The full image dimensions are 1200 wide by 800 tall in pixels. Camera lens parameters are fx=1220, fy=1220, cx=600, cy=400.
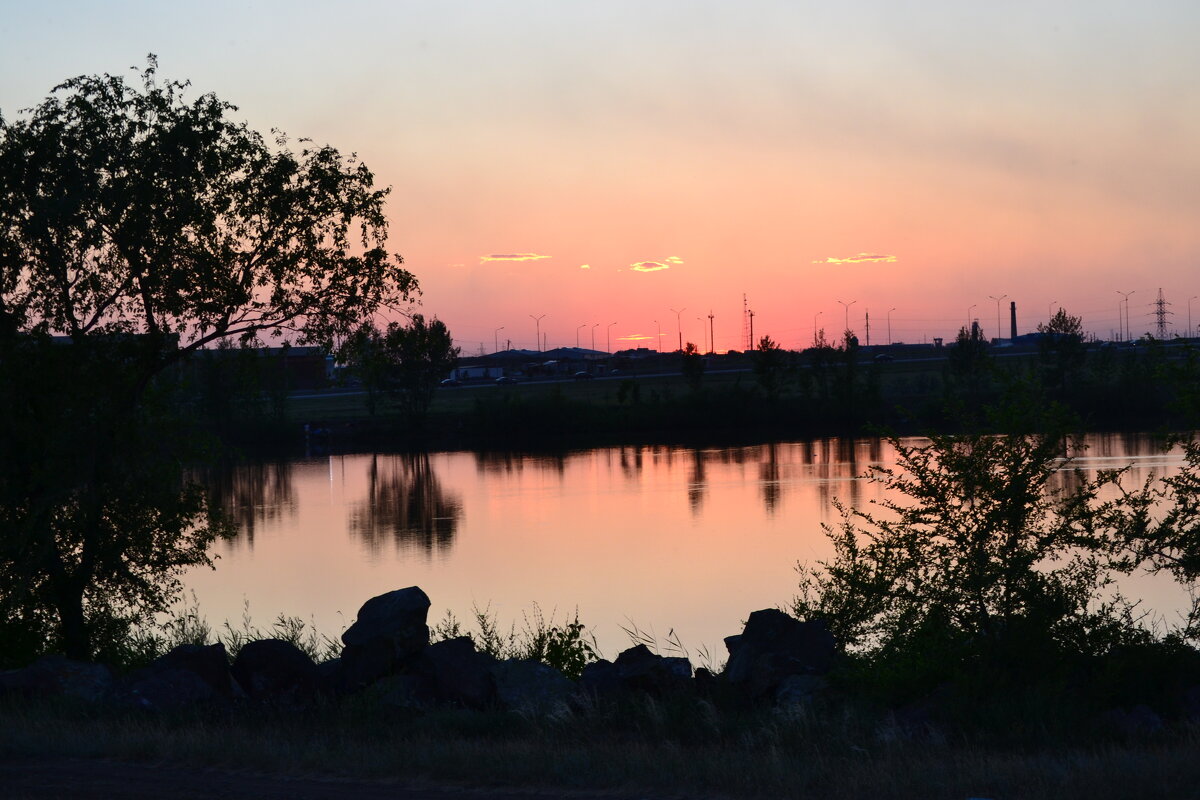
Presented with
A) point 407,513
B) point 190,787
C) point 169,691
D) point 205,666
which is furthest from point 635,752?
point 407,513

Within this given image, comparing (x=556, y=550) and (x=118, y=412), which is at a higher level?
(x=118, y=412)

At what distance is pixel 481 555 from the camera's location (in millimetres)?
39250

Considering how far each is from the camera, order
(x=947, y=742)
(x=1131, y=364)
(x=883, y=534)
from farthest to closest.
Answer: (x=1131, y=364)
(x=883, y=534)
(x=947, y=742)

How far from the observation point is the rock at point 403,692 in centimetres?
1378

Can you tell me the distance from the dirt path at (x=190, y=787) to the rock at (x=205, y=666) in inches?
148

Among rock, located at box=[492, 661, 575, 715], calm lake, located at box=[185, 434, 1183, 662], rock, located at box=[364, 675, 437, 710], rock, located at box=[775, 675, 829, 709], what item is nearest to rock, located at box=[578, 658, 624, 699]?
rock, located at box=[492, 661, 575, 715]

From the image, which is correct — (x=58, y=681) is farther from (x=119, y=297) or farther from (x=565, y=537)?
(x=565, y=537)

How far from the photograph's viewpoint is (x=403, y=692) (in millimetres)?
14461

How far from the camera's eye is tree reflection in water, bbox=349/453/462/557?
4319 cm

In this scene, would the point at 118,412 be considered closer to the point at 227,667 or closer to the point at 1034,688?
the point at 227,667

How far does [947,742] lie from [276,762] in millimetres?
6255

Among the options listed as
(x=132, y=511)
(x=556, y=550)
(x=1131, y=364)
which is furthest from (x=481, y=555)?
(x=1131, y=364)

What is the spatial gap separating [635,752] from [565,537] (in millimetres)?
31917

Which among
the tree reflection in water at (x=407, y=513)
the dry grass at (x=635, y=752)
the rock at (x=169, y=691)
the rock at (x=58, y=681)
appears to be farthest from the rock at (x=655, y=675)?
the tree reflection in water at (x=407, y=513)
